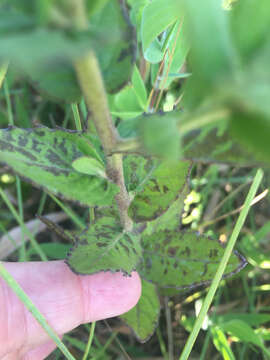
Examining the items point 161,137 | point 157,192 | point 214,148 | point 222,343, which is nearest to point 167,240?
point 157,192

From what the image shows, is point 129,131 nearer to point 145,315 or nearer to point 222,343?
point 145,315

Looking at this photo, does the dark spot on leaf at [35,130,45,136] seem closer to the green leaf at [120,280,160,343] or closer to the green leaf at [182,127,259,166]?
the green leaf at [182,127,259,166]

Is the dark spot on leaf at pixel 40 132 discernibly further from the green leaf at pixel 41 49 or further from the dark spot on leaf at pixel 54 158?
the green leaf at pixel 41 49

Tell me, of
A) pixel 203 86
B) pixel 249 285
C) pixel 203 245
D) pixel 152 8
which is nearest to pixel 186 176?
pixel 203 245

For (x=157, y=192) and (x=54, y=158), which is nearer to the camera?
(x=54, y=158)

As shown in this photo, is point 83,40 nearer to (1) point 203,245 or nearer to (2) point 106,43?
(2) point 106,43

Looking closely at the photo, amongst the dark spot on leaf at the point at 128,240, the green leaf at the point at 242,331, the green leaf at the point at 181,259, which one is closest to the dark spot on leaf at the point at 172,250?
the green leaf at the point at 181,259
